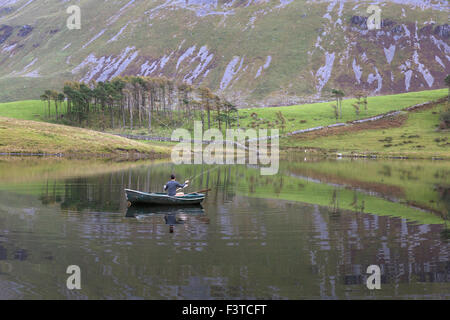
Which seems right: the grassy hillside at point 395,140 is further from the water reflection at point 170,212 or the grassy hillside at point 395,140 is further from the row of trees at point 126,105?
the water reflection at point 170,212

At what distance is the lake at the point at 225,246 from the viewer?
16.0 m

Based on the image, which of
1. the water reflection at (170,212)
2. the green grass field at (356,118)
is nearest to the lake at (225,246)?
the water reflection at (170,212)

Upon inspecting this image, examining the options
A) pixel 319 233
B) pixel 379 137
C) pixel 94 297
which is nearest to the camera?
pixel 94 297

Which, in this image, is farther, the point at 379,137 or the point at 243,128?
the point at 243,128

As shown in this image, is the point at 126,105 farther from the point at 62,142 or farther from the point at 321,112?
the point at 321,112

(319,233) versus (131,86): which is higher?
(131,86)

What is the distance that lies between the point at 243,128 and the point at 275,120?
46.2ft

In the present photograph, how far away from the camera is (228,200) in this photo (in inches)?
1531

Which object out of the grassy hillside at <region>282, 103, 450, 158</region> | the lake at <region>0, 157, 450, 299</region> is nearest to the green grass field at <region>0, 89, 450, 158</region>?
the grassy hillside at <region>282, 103, 450, 158</region>
